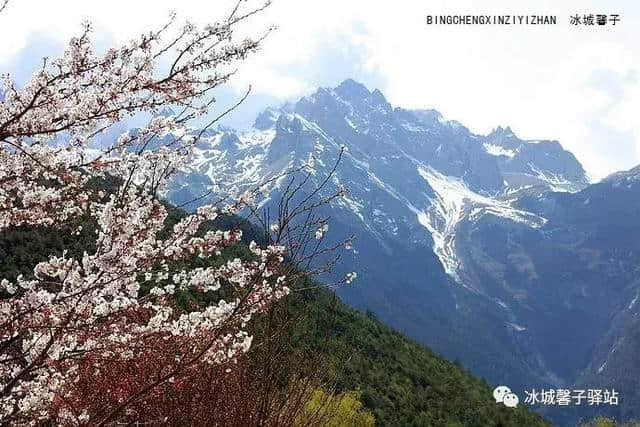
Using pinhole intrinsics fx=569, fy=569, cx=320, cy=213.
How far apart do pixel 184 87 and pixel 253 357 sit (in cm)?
212

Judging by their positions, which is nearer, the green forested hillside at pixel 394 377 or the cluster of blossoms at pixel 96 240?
the cluster of blossoms at pixel 96 240

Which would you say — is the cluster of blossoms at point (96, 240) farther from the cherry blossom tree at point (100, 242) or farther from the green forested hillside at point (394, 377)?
the green forested hillside at point (394, 377)

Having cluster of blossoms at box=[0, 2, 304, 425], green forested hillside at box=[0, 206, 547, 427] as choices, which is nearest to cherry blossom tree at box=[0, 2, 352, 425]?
cluster of blossoms at box=[0, 2, 304, 425]

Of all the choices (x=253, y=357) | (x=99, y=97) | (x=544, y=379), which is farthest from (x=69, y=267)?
(x=544, y=379)

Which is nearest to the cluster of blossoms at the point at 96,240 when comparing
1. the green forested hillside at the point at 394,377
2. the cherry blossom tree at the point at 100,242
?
the cherry blossom tree at the point at 100,242

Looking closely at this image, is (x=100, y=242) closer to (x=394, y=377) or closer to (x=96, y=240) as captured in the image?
(x=96, y=240)

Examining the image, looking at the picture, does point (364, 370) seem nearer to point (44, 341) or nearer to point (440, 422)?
point (440, 422)

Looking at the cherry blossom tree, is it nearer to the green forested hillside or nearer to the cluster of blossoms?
the cluster of blossoms

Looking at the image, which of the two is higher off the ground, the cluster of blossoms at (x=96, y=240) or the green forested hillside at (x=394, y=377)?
the green forested hillside at (x=394, y=377)

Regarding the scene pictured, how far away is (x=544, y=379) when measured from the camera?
7608 inches

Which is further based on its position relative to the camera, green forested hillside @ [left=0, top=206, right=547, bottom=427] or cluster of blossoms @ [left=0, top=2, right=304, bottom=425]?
green forested hillside @ [left=0, top=206, right=547, bottom=427]

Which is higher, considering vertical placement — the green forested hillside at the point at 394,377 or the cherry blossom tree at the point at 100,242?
the green forested hillside at the point at 394,377

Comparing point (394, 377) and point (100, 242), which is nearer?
point (100, 242)

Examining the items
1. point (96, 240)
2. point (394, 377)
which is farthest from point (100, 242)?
point (394, 377)
